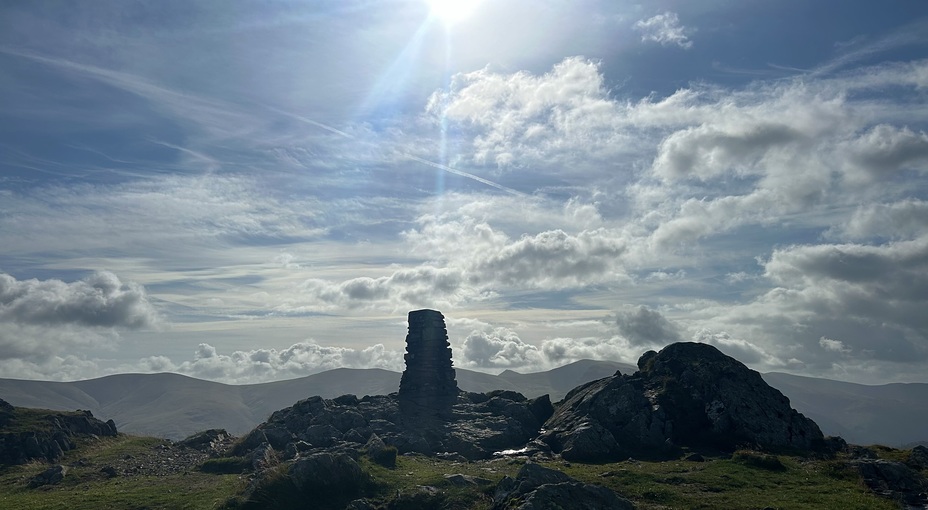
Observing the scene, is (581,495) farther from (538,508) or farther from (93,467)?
(93,467)

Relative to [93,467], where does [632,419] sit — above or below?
above

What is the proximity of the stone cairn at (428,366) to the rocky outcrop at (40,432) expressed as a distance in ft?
155

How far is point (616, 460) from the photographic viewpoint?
63031mm

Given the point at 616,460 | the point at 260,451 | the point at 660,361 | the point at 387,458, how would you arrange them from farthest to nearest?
the point at 660,361 < the point at 260,451 < the point at 616,460 < the point at 387,458

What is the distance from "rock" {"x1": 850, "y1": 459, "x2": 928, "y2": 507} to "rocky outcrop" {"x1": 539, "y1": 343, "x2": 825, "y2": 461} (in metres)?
15.0

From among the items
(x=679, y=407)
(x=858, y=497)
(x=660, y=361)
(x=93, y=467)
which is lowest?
(x=93, y=467)

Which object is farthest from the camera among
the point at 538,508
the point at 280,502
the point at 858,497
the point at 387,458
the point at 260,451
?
the point at 260,451

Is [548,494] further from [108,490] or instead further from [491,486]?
[108,490]

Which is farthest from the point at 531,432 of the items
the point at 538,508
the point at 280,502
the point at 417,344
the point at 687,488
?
the point at 538,508

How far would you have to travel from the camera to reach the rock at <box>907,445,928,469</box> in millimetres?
50638

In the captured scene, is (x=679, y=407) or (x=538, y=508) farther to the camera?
(x=679, y=407)

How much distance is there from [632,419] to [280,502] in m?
41.2

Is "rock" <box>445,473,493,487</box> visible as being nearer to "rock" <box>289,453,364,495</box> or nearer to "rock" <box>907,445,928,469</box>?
"rock" <box>289,453,364,495</box>

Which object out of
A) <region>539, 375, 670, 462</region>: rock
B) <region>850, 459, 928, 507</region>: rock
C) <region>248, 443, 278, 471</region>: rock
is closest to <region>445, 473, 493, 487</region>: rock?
<region>539, 375, 670, 462</region>: rock
